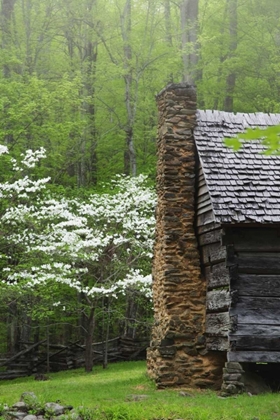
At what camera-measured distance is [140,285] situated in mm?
17828

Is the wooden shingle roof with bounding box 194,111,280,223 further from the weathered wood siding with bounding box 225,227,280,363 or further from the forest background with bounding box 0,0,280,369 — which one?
the forest background with bounding box 0,0,280,369

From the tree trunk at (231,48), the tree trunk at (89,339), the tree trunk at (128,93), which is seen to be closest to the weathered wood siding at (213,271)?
the tree trunk at (89,339)

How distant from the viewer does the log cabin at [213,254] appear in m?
10.9

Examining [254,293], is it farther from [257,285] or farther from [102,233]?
[102,233]

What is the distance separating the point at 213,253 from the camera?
39.1ft

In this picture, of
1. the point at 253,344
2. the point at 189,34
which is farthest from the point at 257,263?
the point at 189,34

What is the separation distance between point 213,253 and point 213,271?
0.40 meters

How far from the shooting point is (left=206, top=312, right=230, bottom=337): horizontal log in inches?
440

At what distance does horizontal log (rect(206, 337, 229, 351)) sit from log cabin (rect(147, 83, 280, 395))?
0.02 m

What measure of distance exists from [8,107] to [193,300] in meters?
11.9

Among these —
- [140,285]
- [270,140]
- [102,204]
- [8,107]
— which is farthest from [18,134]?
[270,140]

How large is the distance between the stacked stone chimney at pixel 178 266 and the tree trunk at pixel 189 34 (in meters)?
12.8

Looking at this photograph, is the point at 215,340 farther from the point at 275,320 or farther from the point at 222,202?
the point at 222,202

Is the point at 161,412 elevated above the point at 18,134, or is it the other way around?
the point at 18,134
